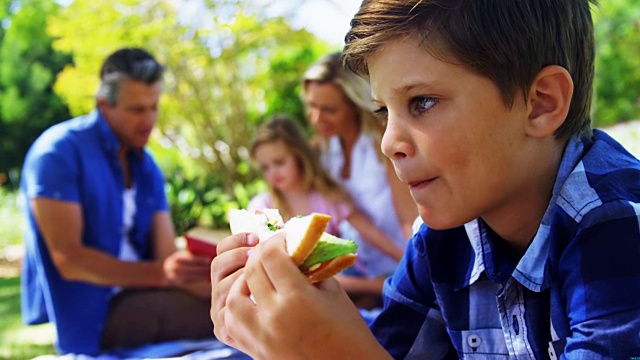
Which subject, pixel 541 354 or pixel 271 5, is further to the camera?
pixel 271 5

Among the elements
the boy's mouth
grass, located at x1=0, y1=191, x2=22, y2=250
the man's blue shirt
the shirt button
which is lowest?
grass, located at x1=0, y1=191, x2=22, y2=250

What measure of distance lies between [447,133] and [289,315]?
17.2 inches

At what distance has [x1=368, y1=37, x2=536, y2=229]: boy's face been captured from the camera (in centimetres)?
132

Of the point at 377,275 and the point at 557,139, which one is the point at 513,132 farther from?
the point at 377,275

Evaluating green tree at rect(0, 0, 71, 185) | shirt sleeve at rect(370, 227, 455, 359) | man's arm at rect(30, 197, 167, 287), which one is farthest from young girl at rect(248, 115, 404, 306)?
green tree at rect(0, 0, 71, 185)

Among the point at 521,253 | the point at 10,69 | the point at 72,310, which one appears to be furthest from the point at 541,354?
the point at 10,69

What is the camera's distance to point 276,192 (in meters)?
4.50

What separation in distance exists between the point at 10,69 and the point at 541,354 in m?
12.2

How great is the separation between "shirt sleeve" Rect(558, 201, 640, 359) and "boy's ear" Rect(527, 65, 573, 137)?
0.23 meters

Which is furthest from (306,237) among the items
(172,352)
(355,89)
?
(355,89)

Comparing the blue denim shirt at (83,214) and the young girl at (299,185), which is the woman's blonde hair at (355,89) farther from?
the blue denim shirt at (83,214)

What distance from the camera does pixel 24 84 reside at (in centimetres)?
1202

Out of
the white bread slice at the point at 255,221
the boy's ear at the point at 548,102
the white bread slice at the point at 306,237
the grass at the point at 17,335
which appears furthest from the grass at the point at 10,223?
the boy's ear at the point at 548,102

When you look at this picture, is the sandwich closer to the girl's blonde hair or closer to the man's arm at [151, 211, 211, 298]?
the man's arm at [151, 211, 211, 298]
